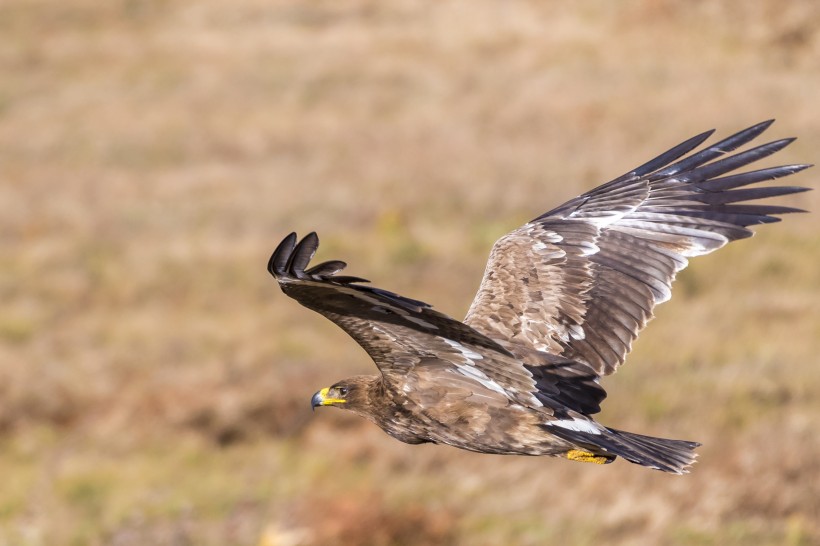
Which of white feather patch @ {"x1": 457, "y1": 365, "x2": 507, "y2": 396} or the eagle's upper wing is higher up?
the eagle's upper wing

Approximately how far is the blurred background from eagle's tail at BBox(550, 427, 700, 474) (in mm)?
5724

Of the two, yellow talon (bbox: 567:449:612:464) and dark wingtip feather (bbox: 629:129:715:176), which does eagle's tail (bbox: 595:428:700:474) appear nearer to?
yellow talon (bbox: 567:449:612:464)

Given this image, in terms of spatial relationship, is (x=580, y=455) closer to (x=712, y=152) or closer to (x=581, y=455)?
(x=581, y=455)

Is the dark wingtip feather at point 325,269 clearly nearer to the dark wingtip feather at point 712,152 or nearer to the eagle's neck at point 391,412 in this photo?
the eagle's neck at point 391,412

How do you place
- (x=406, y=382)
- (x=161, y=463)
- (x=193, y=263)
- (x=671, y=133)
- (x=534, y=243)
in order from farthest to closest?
(x=671, y=133) → (x=193, y=263) → (x=161, y=463) → (x=534, y=243) → (x=406, y=382)

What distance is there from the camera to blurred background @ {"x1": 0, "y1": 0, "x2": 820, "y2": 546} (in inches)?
485

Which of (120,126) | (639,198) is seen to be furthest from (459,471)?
(120,126)

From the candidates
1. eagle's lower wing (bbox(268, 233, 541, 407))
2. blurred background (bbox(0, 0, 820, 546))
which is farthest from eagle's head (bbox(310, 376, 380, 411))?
blurred background (bbox(0, 0, 820, 546))

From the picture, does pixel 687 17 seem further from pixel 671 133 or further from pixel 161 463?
pixel 161 463

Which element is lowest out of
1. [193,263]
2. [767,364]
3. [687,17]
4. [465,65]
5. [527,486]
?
[527,486]

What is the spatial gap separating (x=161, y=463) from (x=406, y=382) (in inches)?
321

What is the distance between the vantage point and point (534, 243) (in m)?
7.04

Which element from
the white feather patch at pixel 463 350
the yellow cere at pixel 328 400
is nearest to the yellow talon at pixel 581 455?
the white feather patch at pixel 463 350

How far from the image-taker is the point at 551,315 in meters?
6.71
